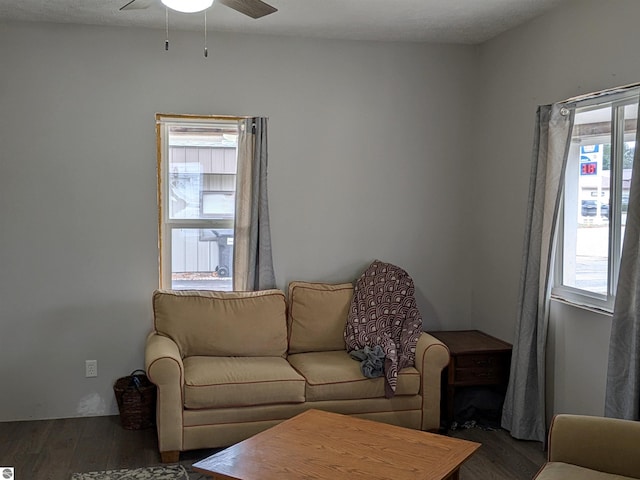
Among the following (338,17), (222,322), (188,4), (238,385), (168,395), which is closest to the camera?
(188,4)

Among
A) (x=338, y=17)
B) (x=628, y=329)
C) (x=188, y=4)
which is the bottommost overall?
(x=628, y=329)

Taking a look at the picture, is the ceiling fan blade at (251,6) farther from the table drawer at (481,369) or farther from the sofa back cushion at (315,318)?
the table drawer at (481,369)

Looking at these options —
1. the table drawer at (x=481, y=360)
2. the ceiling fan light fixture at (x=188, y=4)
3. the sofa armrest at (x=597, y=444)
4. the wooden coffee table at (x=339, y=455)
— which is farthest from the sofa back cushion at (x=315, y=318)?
the ceiling fan light fixture at (x=188, y=4)

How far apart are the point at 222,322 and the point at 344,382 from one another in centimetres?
87

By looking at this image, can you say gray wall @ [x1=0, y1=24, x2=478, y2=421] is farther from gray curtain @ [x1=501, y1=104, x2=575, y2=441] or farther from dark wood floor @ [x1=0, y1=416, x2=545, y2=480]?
gray curtain @ [x1=501, y1=104, x2=575, y2=441]

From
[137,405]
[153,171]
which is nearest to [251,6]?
[153,171]

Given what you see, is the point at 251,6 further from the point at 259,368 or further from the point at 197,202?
the point at 259,368

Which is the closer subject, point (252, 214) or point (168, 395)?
point (168, 395)

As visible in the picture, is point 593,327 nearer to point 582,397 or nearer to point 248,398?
point 582,397

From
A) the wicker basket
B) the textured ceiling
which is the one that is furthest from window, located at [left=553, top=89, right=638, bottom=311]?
the wicker basket

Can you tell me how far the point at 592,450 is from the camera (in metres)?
2.76

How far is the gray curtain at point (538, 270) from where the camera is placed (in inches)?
156

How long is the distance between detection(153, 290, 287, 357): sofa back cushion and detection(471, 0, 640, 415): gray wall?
4.89 feet

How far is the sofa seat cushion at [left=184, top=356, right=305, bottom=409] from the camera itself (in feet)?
12.5
